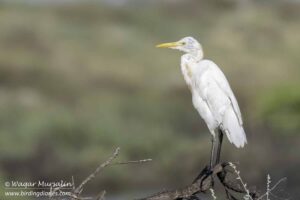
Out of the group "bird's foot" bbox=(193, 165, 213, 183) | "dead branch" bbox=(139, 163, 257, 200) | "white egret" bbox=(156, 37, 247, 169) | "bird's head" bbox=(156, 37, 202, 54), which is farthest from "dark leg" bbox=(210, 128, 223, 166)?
"dead branch" bbox=(139, 163, 257, 200)

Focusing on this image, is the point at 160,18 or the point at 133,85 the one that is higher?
the point at 160,18

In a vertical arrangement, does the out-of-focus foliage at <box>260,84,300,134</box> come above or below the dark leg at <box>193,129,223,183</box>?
above

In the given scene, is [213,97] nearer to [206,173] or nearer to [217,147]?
[217,147]

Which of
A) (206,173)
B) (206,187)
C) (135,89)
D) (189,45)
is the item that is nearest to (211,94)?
(189,45)

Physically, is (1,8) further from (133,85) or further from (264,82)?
(264,82)

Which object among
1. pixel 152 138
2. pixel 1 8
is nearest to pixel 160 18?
pixel 1 8

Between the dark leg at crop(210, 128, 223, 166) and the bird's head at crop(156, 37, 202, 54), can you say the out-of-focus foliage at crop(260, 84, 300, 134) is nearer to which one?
the bird's head at crop(156, 37, 202, 54)

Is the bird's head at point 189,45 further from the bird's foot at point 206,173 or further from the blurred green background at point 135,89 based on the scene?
the blurred green background at point 135,89

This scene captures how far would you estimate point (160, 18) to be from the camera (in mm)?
19125

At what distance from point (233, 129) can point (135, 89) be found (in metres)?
9.89

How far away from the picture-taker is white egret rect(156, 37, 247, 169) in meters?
6.85

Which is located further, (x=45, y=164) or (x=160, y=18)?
(x=160, y=18)

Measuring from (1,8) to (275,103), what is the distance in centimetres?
532

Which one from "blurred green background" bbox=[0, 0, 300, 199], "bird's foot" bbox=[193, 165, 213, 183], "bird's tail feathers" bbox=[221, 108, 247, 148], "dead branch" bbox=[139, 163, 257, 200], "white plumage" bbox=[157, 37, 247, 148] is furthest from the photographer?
"blurred green background" bbox=[0, 0, 300, 199]
